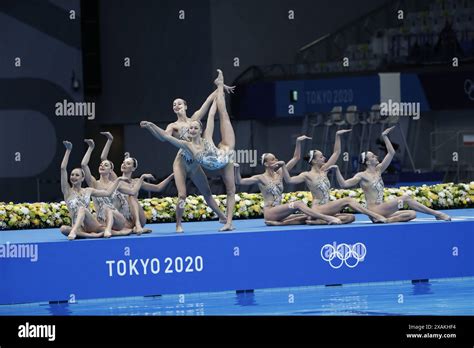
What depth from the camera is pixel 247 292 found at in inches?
479

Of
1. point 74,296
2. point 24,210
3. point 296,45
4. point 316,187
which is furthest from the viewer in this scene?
point 296,45

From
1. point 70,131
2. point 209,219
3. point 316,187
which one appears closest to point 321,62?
point 70,131

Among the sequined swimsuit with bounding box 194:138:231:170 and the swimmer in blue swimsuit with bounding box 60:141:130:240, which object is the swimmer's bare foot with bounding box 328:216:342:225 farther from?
the swimmer in blue swimsuit with bounding box 60:141:130:240

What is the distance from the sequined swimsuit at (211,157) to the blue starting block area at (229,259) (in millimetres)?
715

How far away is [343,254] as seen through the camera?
1231 cm

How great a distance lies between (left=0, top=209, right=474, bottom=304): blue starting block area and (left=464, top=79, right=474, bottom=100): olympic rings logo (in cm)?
757

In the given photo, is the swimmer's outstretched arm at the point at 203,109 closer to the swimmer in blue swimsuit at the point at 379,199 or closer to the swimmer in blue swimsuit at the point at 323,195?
the swimmer in blue swimsuit at the point at 323,195

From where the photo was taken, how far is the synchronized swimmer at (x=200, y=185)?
11.9 metres

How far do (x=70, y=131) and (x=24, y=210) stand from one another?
21.2 feet

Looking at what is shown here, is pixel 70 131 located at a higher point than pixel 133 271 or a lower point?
higher

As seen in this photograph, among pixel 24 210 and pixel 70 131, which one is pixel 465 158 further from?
pixel 24 210

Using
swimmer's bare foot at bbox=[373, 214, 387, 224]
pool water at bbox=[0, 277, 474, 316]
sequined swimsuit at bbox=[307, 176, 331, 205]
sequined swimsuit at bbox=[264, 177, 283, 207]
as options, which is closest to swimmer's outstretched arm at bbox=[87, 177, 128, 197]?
pool water at bbox=[0, 277, 474, 316]

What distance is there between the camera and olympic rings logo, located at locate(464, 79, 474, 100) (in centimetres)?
2016

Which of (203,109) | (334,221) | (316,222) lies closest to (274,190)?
(316,222)
